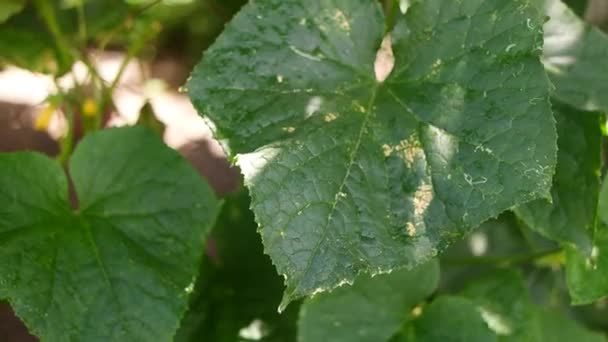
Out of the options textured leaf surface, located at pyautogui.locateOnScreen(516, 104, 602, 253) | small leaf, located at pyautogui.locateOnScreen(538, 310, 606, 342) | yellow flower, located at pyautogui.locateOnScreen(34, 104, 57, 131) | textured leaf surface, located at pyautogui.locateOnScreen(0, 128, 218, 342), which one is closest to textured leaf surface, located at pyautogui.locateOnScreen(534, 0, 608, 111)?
textured leaf surface, located at pyautogui.locateOnScreen(516, 104, 602, 253)

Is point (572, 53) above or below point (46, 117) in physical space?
above

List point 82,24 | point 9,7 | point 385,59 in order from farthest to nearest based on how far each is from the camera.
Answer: point 82,24, point 9,7, point 385,59

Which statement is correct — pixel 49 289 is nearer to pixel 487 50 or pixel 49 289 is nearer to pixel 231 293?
pixel 231 293

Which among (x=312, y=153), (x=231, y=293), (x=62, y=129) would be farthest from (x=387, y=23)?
(x=62, y=129)

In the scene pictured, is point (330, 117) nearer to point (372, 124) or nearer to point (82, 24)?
point (372, 124)

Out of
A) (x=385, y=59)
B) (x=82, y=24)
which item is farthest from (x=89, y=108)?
(x=385, y=59)

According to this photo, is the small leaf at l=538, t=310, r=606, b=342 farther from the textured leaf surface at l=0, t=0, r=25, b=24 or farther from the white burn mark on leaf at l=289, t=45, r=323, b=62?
the textured leaf surface at l=0, t=0, r=25, b=24
